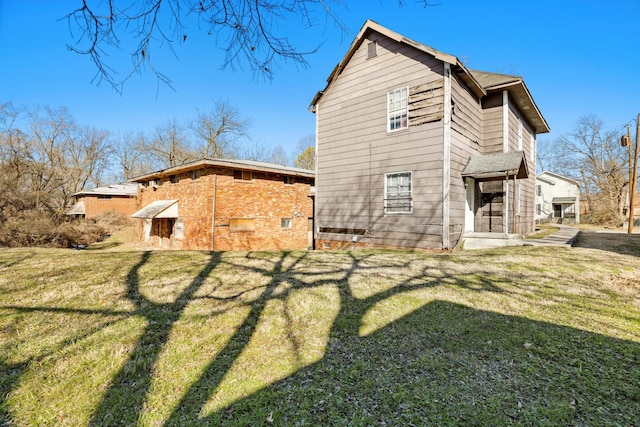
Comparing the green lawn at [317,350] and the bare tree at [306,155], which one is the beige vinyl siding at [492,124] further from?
the bare tree at [306,155]

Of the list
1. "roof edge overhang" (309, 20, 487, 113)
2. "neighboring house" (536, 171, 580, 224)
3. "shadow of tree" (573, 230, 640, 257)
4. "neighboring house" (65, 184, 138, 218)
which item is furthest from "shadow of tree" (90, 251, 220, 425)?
"neighboring house" (536, 171, 580, 224)

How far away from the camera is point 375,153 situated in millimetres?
10375

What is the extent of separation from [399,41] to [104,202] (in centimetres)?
3203

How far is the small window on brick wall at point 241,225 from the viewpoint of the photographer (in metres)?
14.2

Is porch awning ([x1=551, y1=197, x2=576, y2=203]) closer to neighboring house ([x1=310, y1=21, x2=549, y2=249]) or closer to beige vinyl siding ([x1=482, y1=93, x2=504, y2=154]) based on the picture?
neighboring house ([x1=310, y1=21, x2=549, y2=249])

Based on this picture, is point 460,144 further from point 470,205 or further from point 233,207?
point 233,207

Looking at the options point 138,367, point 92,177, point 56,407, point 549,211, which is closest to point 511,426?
point 138,367

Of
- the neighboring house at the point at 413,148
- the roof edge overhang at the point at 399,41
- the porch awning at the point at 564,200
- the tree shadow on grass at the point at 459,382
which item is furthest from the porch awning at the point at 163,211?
the porch awning at the point at 564,200

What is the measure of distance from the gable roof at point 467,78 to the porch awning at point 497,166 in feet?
8.13

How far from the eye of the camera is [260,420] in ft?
6.66

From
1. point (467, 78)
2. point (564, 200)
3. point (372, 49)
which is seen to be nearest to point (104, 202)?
point (372, 49)

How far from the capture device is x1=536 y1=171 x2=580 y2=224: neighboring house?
36.2 meters

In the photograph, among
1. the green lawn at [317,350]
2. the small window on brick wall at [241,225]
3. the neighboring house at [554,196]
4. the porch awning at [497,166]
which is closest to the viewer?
the green lawn at [317,350]

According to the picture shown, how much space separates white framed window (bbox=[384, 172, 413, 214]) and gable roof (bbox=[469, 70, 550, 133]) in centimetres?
471
